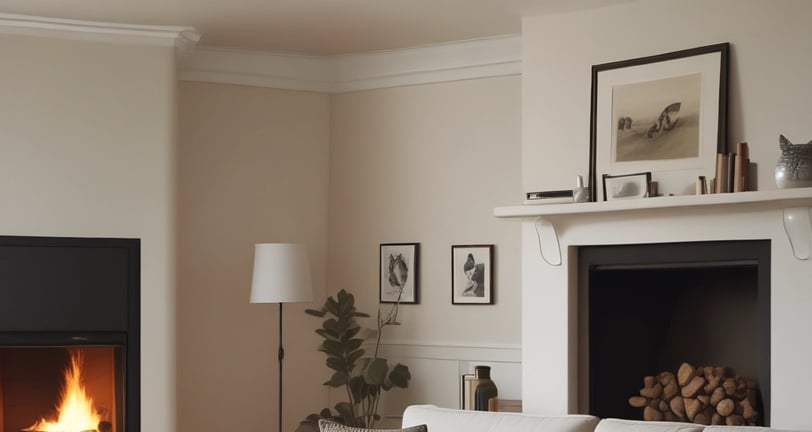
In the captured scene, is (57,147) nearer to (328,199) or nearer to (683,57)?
(328,199)

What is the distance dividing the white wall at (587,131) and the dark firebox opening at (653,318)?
0.33 feet

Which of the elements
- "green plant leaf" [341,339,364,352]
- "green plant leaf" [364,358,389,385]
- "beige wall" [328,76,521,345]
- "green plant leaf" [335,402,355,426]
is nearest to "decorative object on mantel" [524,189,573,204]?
"beige wall" [328,76,521,345]

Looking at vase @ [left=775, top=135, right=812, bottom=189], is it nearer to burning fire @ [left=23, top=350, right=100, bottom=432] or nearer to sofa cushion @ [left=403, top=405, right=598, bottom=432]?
sofa cushion @ [left=403, top=405, right=598, bottom=432]

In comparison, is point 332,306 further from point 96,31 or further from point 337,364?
point 96,31

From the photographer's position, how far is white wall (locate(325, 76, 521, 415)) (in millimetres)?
5641

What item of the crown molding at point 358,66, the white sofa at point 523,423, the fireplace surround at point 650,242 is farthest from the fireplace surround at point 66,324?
the fireplace surround at point 650,242

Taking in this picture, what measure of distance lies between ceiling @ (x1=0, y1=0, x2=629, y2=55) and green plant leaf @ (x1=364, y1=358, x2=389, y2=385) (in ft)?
6.04

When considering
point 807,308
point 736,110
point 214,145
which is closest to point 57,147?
point 214,145

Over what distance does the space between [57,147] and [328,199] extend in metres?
1.72

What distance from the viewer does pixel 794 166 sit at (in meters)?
4.07

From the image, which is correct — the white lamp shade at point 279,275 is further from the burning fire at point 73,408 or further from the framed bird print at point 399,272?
the burning fire at point 73,408

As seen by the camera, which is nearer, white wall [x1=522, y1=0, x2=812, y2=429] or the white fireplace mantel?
the white fireplace mantel

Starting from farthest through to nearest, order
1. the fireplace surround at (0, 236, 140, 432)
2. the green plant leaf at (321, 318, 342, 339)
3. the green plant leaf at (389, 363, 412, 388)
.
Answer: the green plant leaf at (321, 318, 342, 339)
the green plant leaf at (389, 363, 412, 388)
the fireplace surround at (0, 236, 140, 432)

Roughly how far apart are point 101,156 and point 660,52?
287cm
